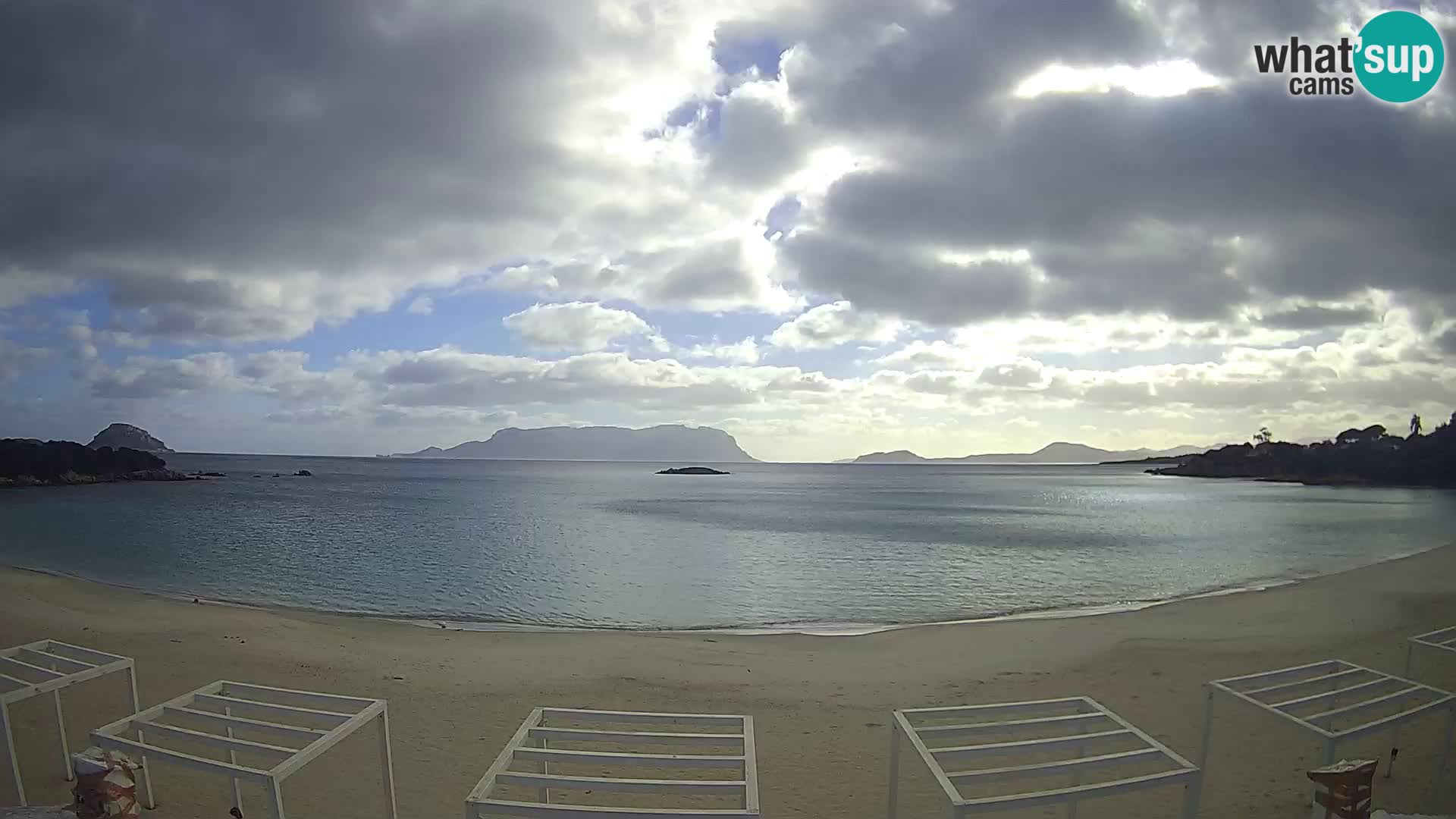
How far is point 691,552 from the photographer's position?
2731cm

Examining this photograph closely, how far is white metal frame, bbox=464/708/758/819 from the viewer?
3156mm

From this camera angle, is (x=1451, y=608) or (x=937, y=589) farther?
(x=937, y=589)

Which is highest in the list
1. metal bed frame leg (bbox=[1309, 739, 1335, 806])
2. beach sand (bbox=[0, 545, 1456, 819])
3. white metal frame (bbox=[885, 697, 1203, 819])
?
white metal frame (bbox=[885, 697, 1203, 819])

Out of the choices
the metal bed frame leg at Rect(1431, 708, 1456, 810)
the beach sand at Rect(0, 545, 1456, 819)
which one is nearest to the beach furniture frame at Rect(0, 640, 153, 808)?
the beach sand at Rect(0, 545, 1456, 819)

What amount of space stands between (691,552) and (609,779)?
2394 centimetres

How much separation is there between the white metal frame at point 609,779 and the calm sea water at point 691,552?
10.5 m

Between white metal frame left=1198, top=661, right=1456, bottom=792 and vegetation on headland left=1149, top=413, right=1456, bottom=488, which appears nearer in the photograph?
white metal frame left=1198, top=661, right=1456, bottom=792

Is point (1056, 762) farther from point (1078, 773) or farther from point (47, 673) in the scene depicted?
point (47, 673)

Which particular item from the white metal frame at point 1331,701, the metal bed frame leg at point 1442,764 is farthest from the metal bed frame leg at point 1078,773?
the metal bed frame leg at point 1442,764

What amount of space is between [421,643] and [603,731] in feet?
29.1

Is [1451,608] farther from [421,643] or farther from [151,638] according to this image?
[151,638]

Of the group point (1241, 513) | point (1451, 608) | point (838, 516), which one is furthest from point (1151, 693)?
point (1241, 513)

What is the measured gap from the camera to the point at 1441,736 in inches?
243

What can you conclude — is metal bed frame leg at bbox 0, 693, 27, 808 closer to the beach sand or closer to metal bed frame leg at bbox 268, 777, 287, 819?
the beach sand
